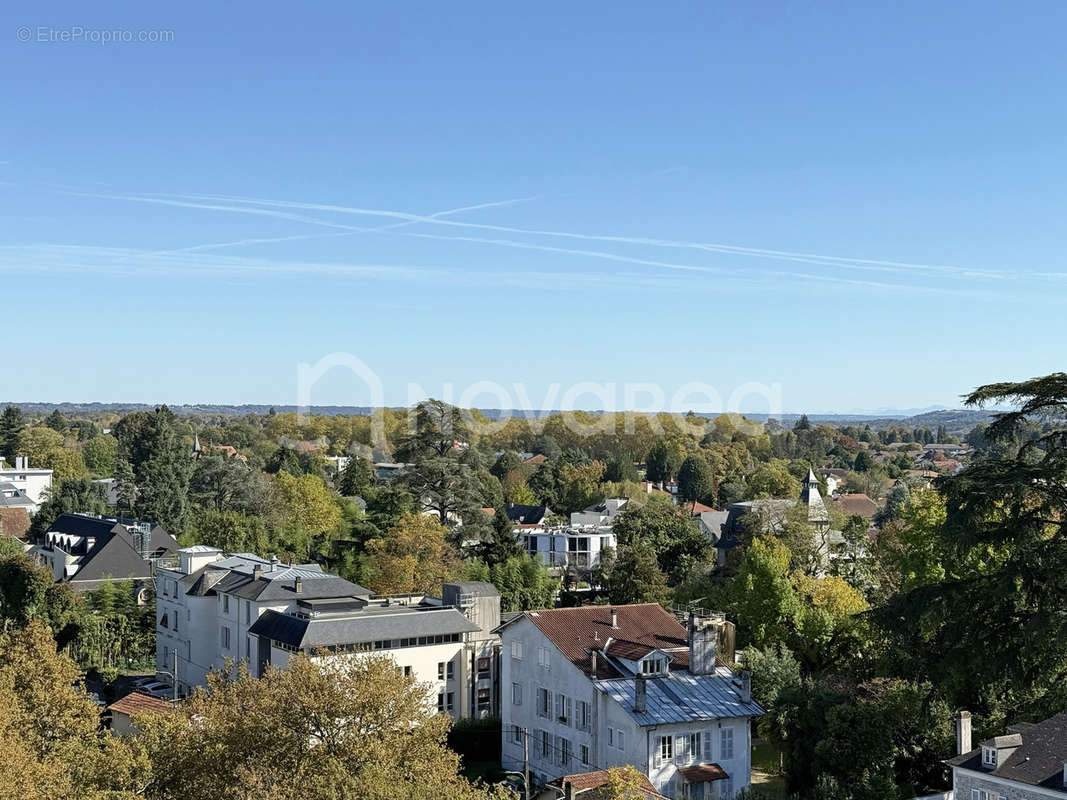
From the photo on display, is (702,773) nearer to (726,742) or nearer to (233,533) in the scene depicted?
(726,742)

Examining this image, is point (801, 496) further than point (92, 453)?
No

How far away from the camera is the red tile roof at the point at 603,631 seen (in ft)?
112

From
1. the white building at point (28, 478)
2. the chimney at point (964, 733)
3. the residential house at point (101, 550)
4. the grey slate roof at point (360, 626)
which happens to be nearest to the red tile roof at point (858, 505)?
the residential house at point (101, 550)

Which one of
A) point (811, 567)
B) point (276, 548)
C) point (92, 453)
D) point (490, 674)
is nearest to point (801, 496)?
point (811, 567)

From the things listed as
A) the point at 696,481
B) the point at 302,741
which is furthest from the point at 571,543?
the point at 302,741

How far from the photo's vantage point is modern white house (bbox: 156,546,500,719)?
3784 cm

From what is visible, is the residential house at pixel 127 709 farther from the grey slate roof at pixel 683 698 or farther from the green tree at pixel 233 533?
the green tree at pixel 233 533

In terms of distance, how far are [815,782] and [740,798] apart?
291 centimetres

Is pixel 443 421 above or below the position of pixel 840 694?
above

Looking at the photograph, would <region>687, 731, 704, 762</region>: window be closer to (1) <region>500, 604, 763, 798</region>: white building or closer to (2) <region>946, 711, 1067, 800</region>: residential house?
(1) <region>500, 604, 763, 798</region>: white building

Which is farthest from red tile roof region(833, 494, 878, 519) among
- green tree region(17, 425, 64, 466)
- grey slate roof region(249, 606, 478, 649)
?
green tree region(17, 425, 64, 466)

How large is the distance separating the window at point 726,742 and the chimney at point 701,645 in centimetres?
213

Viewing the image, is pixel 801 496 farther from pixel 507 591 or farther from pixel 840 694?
pixel 840 694

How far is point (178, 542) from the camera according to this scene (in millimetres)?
63781
